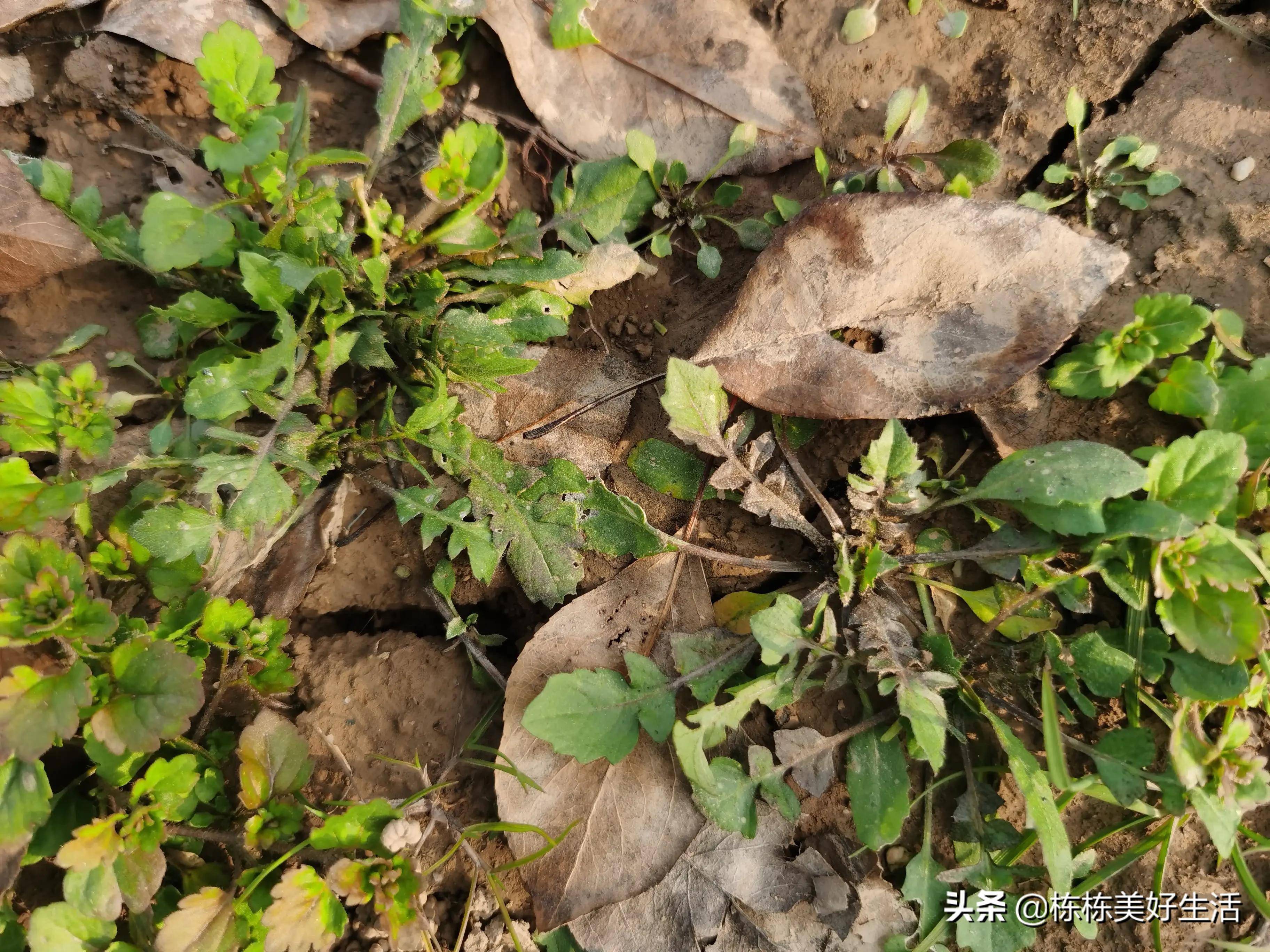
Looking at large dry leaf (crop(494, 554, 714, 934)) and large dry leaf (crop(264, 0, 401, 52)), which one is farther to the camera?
large dry leaf (crop(264, 0, 401, 52))

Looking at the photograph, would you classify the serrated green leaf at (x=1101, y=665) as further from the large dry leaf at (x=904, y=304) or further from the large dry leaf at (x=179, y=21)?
the large dry leaf at (x=179, y=21)

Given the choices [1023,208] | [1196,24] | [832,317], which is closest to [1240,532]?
[1023,208]

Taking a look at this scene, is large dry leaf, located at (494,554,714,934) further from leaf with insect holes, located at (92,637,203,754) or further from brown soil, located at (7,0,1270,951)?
leaf with insect holes, located at (92,637,203,754)

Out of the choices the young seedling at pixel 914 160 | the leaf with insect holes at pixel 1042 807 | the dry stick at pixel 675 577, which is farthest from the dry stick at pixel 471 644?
the young seedling at pixel 914 160

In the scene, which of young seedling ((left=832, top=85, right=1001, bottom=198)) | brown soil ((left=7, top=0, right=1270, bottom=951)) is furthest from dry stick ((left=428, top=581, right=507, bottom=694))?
young seedling ((left=832, top=85, right=1001, bottom=198))

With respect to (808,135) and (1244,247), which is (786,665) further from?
(1244,247)

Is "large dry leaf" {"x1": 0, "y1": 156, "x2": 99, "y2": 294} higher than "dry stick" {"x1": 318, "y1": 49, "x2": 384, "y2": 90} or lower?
lower

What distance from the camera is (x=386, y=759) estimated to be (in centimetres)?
207

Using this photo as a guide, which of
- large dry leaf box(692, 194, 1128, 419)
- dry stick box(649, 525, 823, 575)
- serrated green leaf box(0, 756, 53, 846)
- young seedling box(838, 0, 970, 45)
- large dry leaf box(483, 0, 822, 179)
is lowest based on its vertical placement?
serrated green leaf box(0, 756, 53, 846)

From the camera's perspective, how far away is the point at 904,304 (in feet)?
6.98

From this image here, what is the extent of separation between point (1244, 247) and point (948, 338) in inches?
35.4

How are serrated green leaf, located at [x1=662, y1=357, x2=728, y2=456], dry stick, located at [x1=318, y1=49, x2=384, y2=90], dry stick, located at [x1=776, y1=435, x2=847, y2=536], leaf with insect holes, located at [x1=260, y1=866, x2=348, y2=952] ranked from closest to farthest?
leaf with insect holes, located at [x1=260, y1=866, x2=348, y2=952], serrated green leaf, located at [x1=662, y1=357, x2=728, y2=456], dry stick, located at [x1=776, y1=435, x2=847, y2=536], dry stick, located at [x1=318, y1=49, x2=384, y2=90]

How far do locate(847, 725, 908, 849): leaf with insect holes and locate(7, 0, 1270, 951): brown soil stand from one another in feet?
0.45

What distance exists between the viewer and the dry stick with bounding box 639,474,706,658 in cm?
220
